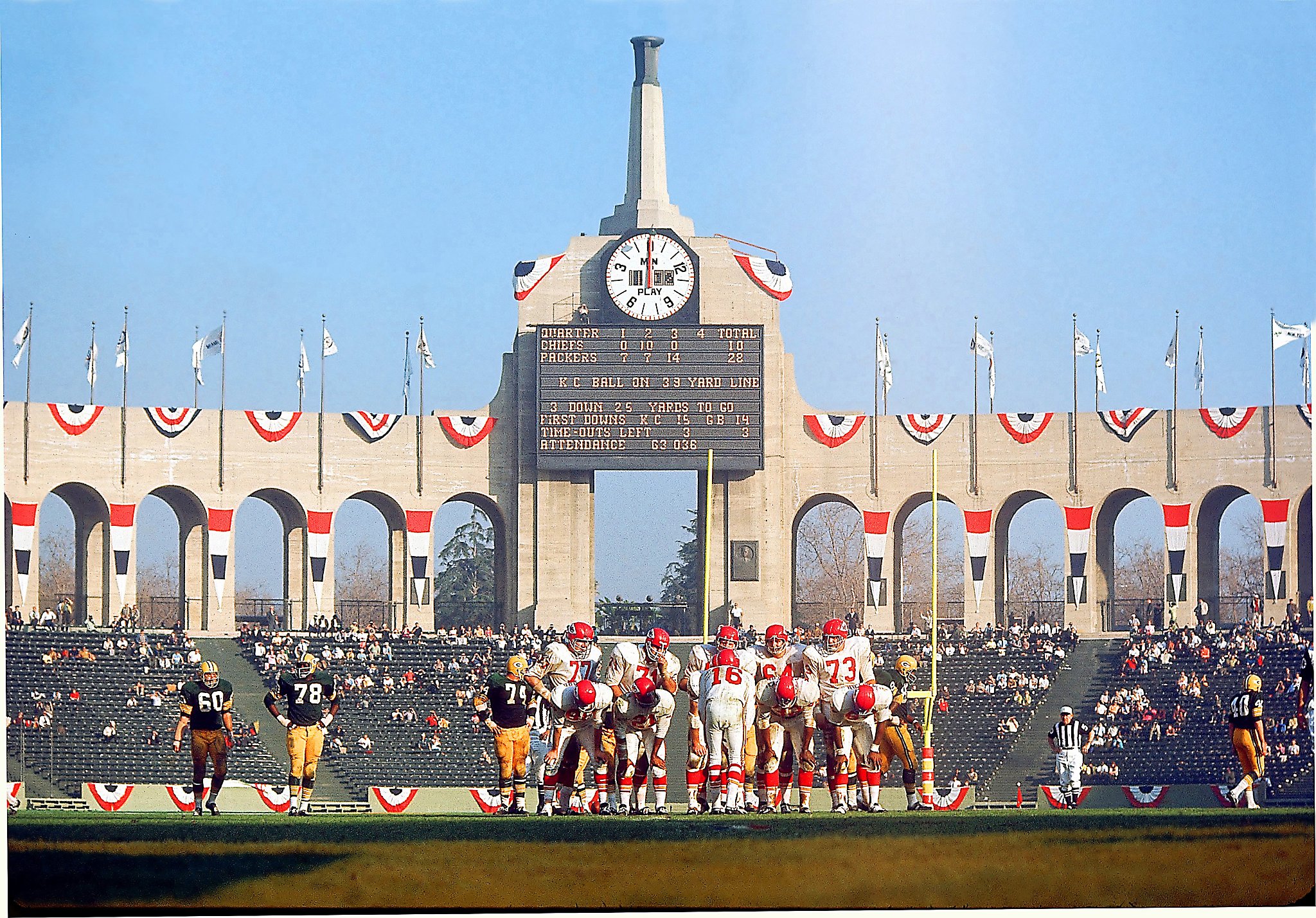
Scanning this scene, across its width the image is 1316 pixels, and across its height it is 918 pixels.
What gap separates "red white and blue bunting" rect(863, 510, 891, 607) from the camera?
3556cm

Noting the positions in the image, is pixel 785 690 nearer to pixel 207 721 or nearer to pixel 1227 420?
pixel 207 721

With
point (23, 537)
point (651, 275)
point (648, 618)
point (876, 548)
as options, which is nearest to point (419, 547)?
point (648, 618)

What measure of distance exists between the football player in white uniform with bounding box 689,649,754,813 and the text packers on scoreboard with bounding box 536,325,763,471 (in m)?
15.1

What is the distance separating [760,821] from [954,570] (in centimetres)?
5003

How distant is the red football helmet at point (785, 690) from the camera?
19.1 metres

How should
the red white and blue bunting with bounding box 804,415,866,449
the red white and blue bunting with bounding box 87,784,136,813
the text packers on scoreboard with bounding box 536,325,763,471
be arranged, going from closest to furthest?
the red white and blue bunting with bounding box 87,784,136,813, the text packers on scoreboard with bounding box 536,325,763,471, the red white and blue bunting with bounding box 804,415,866,449

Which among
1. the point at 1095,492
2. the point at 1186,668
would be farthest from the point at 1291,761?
the point at 1095,492

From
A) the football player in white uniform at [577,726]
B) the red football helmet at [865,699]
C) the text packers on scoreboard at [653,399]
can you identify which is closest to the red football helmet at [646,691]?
the football player in white uniform at [577,726]

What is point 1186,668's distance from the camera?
3147 centimetres

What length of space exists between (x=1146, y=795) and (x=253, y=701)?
13.8 meters

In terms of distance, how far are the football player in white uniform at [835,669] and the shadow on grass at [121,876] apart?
4.96 metres

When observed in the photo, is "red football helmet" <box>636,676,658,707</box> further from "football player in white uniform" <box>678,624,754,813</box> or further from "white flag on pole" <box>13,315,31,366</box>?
"white flag on pole" <box>13,315,31,366</box>

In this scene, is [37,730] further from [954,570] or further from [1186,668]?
[954,570]

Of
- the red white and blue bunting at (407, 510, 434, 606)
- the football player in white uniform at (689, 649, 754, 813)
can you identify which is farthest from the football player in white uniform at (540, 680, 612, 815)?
the red white and blue bunting at (407, 510, 434, 606)
